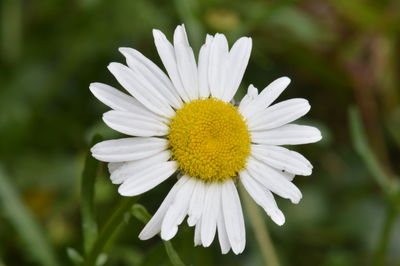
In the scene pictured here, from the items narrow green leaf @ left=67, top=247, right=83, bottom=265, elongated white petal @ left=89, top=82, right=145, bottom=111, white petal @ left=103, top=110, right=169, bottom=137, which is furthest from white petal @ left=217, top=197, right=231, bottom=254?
narrow green leaf @ left=67, top=247, right=83, bottom=265

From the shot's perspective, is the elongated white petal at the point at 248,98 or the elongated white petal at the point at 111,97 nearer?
the elongated white petal at the point at 111,97

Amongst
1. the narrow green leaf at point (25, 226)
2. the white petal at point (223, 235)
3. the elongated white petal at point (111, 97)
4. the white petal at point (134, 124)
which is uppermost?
the elongated white petal at point (111, 97)

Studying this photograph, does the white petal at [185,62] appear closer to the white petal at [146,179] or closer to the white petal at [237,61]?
the white petal at [237,61]

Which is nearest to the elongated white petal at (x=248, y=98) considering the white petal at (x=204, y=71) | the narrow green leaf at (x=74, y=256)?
the white petal at (x=204, y=71)

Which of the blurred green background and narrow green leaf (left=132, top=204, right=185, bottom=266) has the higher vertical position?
the blurred green background

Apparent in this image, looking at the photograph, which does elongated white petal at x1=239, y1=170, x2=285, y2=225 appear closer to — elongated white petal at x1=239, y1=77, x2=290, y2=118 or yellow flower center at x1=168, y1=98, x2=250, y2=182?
yellow flower center at x1=168, y1=98, x2=250, y2=182

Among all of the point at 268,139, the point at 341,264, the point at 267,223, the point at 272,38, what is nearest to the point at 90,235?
the point at 268,139

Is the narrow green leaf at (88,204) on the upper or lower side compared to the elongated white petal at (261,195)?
lower

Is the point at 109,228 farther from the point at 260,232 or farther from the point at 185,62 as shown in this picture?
the point at 260,232

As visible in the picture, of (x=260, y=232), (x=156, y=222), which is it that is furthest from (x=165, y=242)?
(x=260, y=232)
